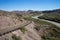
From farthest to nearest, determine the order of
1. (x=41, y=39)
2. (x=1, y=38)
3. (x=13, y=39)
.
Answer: (x=41, y=39), (x=13, y=39), (x=1, y=38)

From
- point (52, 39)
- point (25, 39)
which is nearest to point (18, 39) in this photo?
point (25, 39)

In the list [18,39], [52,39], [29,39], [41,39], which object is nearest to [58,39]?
[52,39]

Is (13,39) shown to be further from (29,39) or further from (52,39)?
(52,39)

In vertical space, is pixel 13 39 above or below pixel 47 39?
above

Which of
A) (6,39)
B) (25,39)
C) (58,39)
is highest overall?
(6,39)

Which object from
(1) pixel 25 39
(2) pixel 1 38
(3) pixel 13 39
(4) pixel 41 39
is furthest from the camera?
(4) pixel 41 39

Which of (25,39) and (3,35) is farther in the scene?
(25,39)

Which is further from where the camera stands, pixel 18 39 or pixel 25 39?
pixel 25 39

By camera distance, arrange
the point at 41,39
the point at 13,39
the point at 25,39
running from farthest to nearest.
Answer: the point at 41,39 → the point at 25,39 → the point at 13,39

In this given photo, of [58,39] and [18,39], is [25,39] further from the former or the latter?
[58,39]
